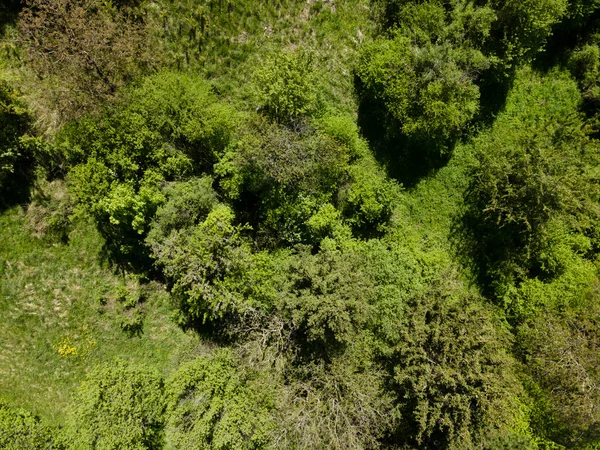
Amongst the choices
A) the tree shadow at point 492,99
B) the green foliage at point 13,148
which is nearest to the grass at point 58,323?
the green foliage at point 13,148

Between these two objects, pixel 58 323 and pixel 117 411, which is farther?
pixel 58 323

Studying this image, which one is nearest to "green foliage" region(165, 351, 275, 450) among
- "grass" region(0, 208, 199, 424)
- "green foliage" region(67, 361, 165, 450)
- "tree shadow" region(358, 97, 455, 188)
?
"green foliage" region(67, 361, 165, 450)

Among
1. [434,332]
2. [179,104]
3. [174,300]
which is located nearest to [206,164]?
[179,104]

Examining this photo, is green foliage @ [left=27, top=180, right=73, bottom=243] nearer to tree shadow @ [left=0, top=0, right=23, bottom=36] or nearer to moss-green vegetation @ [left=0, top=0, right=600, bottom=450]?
moss-green vegetation @ [left=0, top=0, right=600, bottom=450]

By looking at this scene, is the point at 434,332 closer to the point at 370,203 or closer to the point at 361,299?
the point at 361,299

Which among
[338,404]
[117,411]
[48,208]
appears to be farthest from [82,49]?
[338,404]

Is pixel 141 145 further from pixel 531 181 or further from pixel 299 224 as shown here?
pixel 531 181
